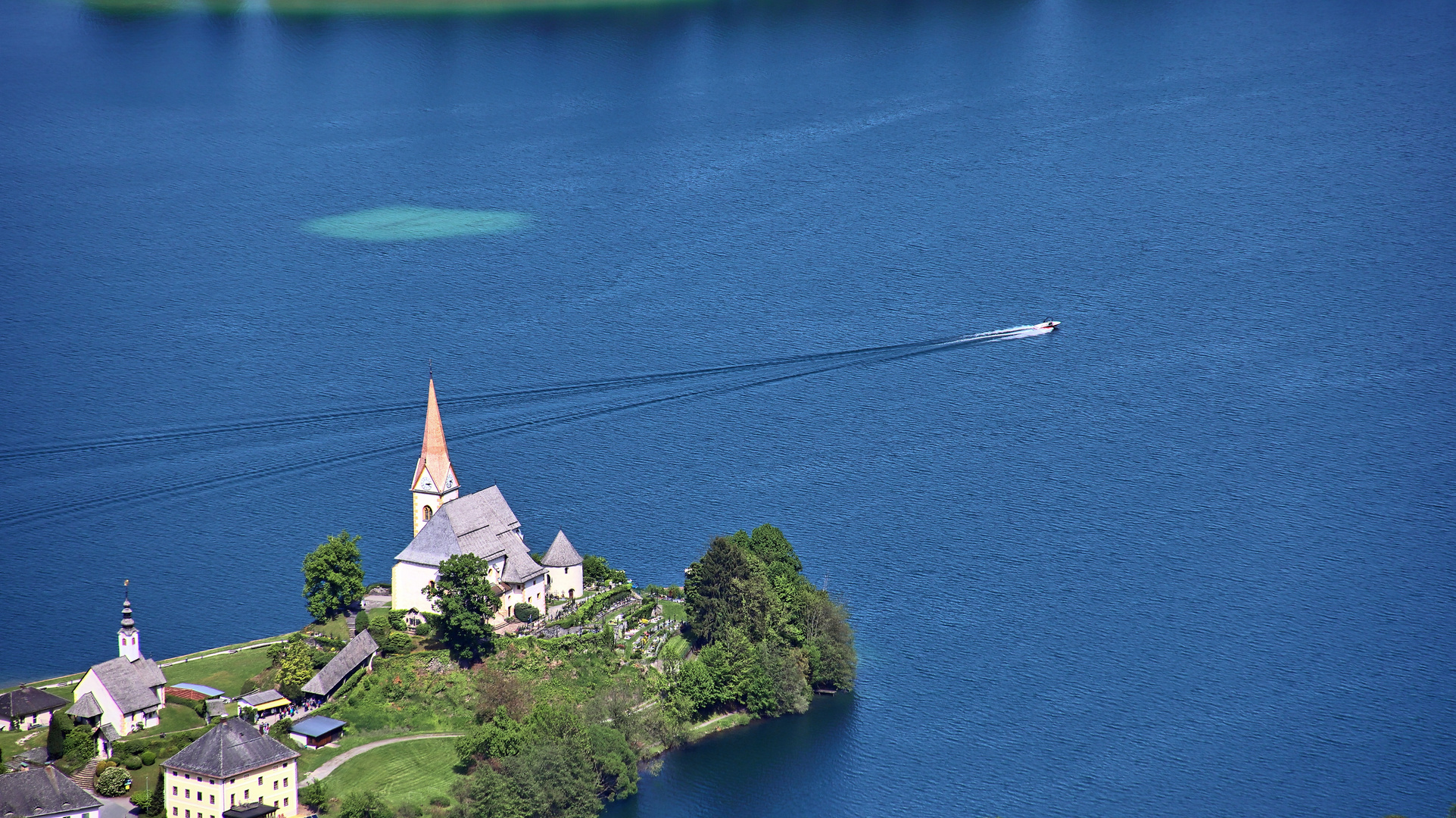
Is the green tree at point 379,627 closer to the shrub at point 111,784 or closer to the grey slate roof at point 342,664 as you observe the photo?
the grey slate roof at point 342,664

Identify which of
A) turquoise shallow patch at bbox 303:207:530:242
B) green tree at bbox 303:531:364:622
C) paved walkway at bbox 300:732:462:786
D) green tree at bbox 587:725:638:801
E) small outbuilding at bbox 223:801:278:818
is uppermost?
turquoise shallow patch at bbox 303:207:530:242

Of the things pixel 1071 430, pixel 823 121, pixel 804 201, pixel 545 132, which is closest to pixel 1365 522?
pixel 1071 430

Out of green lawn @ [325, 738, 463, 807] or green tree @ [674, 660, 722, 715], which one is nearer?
green lawn @ [325, 738, 463, 807]

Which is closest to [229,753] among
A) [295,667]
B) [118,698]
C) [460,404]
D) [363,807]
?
[363,807]

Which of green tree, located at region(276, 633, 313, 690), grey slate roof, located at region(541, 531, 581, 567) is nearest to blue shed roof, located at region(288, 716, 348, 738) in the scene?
green tree, located at region(276, 633, 313, 690)

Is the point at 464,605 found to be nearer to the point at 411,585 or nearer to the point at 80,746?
the point at 411,585

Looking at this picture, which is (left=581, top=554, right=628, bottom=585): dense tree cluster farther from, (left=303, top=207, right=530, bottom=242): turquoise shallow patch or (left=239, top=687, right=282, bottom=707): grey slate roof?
(left=303, top=207, right=530, bottom=242): turquoise shallow patch
